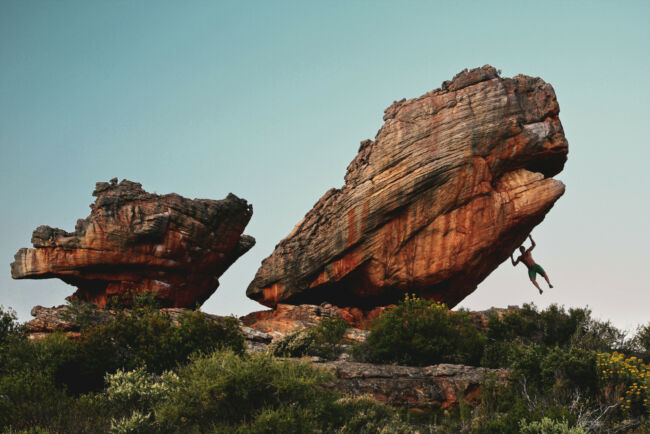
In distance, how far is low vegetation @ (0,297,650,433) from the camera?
1346cm

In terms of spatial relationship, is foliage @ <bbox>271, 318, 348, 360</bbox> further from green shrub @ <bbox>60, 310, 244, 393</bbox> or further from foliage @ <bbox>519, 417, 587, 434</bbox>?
foliage @ <bbox>519, 417, 587, 434</bbox>

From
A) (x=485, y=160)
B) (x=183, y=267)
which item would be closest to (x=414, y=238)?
(x=485, y=160)

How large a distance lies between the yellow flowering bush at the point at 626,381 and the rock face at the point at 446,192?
15916mm

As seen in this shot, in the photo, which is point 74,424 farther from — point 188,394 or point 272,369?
point 272,369

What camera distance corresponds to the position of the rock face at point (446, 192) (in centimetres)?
3262

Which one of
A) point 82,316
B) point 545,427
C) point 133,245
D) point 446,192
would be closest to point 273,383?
point 545,427

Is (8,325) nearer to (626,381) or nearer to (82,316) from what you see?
(82,316)

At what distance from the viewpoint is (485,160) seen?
108 feet

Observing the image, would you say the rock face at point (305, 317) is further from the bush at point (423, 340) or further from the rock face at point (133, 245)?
the bush at point (423, 340)

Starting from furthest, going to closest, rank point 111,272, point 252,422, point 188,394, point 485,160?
point 111,272 < point 485,160 < point 188,394 < point 252,422

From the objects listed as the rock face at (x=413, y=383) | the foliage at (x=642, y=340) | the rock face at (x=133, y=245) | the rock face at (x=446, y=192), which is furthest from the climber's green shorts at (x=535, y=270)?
the rock face at (x=133, y=245)

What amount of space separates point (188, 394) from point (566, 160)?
93.3 ft

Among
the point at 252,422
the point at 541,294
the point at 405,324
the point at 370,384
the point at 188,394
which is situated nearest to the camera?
the point at 252,422

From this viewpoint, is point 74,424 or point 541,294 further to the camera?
point 541,294
